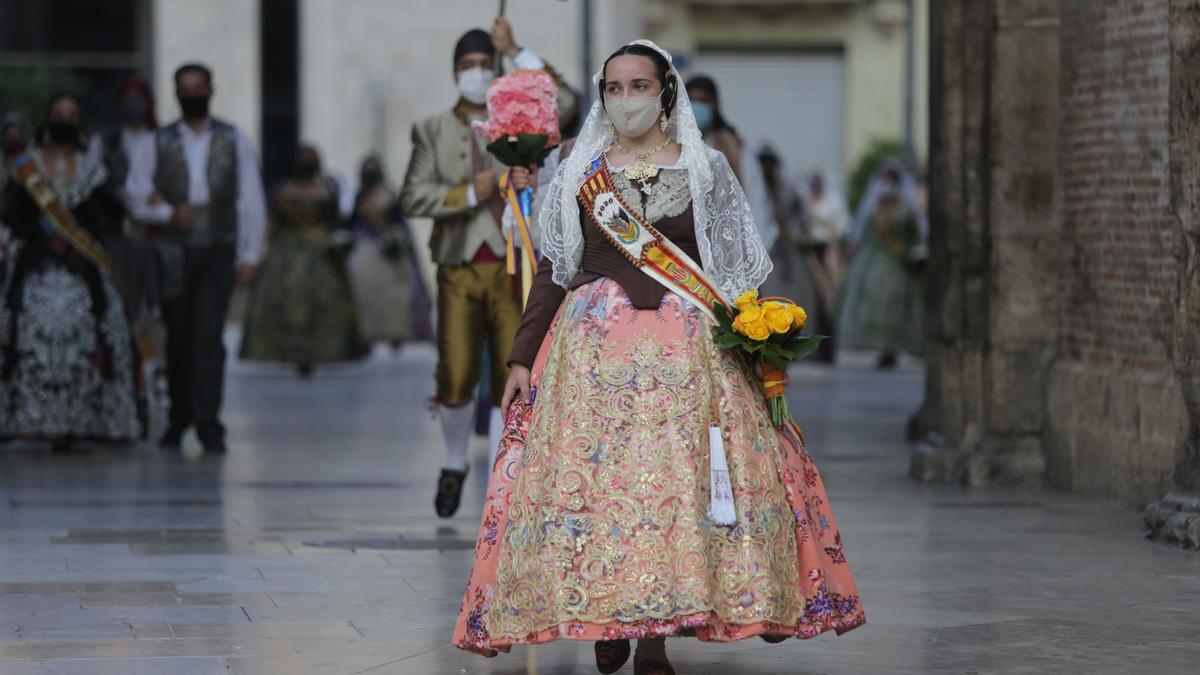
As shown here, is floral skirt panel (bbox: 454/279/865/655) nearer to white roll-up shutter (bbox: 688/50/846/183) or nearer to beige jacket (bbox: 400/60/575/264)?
beige jacket (bbox: 400/60/575/264)

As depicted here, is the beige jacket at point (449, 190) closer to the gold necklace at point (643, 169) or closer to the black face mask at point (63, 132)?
the gold necklace at point (643, 169)

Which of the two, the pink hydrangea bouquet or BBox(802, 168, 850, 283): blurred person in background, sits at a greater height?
the pink hydrangea bouquet

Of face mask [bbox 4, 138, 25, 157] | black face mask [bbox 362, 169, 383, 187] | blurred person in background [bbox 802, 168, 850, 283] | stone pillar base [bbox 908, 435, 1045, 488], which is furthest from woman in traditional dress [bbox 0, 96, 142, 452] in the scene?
blurred person in background [bbox 802, 168, 850, 283]

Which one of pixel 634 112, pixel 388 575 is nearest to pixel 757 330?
pixel 634 112

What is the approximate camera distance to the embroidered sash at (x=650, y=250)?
664cm

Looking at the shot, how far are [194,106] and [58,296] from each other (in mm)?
1258

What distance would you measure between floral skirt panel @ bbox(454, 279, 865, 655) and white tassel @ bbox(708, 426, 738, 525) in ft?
0.07

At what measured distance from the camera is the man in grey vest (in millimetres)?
13328

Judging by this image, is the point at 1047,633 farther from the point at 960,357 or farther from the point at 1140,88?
the point at 960,357

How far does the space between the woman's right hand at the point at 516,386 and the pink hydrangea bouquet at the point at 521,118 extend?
2.33 m

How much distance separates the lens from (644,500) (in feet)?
20.7

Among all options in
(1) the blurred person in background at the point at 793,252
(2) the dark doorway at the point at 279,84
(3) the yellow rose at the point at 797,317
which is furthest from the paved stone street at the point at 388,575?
(2) the dark doorway at the point at 279,84

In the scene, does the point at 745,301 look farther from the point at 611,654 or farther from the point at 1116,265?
the point at 1116,265

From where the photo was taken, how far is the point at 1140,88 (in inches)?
416
